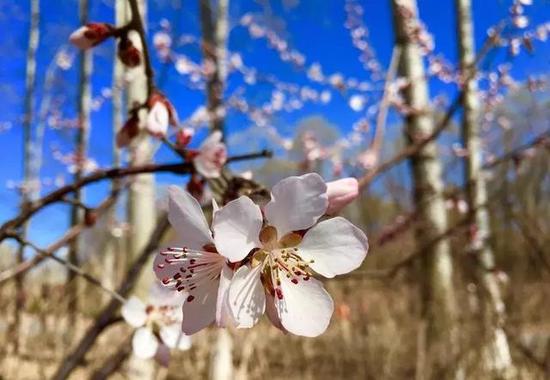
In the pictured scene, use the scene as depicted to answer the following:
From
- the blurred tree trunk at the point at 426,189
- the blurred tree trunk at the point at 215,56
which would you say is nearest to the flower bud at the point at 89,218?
the blurred tree trunk at the point at 215,56

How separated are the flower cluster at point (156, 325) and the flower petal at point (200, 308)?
28 cm

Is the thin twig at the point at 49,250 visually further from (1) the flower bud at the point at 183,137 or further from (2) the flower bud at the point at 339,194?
(2) the flower bud at the point at 339,194

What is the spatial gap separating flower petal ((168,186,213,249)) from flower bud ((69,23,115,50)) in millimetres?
282

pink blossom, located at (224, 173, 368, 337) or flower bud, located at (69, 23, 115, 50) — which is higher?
flower bud, located at (69, 23, 115, 50)

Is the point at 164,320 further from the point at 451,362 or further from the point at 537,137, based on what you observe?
the point at 537,137

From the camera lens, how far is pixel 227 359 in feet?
6.36

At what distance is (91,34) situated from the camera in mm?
557

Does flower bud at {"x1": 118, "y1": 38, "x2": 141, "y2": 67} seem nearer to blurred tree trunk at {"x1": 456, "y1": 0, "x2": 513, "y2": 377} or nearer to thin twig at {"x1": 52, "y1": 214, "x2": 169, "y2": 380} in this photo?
thin twig at {"x1": 52, "y1": 214, "x2": 169, "y2": 380}

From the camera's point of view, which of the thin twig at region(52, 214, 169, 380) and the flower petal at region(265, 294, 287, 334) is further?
the thin twig at region(52, 214, 169, 380)

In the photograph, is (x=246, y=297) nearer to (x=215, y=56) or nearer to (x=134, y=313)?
(x=134, y=313)

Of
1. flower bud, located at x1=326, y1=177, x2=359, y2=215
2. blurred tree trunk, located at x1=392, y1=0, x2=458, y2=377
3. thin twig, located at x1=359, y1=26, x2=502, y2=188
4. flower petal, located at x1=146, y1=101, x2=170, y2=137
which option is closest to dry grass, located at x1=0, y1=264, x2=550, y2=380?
blurred tree trunk, located at x1=392, y1=0, x2=458, y2=377

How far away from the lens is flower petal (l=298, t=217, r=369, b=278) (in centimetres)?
35

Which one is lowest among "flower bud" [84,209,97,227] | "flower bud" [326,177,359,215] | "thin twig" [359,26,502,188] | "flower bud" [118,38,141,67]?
"flower bud" [326,177,359,215]

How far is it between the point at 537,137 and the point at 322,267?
5.43 ft
